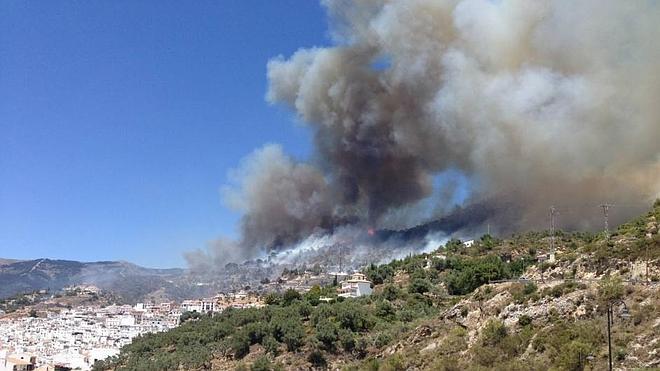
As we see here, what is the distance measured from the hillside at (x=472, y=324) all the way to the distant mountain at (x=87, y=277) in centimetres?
8263

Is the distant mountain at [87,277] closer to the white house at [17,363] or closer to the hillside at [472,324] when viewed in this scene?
the white house at [17,363]

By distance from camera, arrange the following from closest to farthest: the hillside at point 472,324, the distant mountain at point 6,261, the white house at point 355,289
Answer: the hillside at point 472,324, the white house at point 355,289, the distant mountain at point 6,261

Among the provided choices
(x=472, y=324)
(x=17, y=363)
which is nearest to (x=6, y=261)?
(x=17, y=363)

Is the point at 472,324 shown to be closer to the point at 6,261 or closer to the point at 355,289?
the point at 355,289

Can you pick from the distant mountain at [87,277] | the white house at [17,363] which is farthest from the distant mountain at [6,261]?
the white house at [17,363]

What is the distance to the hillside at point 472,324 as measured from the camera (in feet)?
55.8

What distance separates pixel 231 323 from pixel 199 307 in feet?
123

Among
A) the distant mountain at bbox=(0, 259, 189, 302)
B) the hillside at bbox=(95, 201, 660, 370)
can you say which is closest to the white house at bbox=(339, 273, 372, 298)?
the hillside at bbox=(95, 201, 660, 370)

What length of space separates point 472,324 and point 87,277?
152531 mm

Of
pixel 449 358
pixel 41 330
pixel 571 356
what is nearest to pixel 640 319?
pixel 571 356

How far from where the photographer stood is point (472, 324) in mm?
22047

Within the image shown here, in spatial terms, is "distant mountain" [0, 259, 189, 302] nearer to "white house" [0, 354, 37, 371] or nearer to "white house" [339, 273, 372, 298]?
"white house" [0, 354, 37, 371]

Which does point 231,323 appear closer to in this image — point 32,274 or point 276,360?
point 276,360

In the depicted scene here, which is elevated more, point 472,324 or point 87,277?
point 87,277
